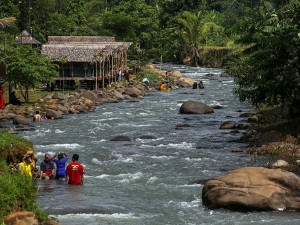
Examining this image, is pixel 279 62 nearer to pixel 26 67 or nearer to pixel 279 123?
pixel 279 123

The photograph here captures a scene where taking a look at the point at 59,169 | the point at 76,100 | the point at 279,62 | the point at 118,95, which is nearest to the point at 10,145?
the point at 59,169

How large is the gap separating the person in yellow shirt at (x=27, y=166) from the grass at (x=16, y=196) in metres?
3.46

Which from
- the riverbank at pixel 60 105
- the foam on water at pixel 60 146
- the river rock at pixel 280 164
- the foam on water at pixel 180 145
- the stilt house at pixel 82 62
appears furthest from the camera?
the stilt house at pixel 82 62

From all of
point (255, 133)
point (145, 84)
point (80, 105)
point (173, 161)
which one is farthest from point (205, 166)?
point (145, 84)

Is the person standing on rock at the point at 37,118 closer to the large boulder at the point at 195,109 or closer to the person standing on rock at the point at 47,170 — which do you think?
the large boulder at the point at 195,109

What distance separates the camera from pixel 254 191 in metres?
18.2

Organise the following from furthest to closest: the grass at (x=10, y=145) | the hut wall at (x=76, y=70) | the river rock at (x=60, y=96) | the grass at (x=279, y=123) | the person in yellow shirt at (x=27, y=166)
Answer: the hut wall at (x=76, y=70) → the river rock at (x=60, y=96) → the grass at (x=279, y=123) → the grass at (x=10, y=145) → the person in yellow shirt at (x=27, y=166)

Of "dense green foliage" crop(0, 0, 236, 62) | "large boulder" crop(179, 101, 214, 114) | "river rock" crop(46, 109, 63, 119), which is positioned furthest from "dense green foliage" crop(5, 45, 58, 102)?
"dense green foliage" crop(0, 0, 236, 62)

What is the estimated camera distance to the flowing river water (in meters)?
17.8

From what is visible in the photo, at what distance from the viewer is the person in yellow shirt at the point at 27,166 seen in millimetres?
19181

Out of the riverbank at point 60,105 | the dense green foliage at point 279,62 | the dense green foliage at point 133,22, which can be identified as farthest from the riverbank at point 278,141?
the dense green foliage at point 133,22

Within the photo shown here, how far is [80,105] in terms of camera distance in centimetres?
4231

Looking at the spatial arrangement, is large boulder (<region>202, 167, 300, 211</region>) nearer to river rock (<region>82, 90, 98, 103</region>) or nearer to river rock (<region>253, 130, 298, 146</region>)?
river rock (<region>253, 130, 298, 146</region>)

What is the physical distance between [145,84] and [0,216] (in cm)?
4325
